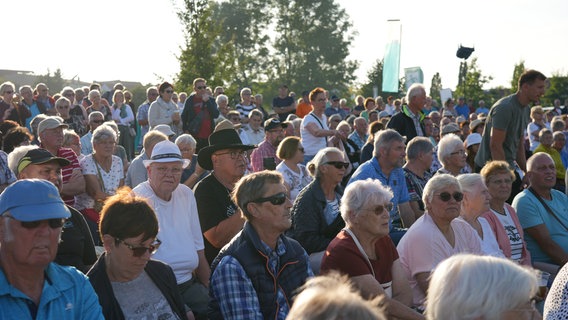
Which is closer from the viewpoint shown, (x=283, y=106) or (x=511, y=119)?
(x=511, y=119)

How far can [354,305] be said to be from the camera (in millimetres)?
2100

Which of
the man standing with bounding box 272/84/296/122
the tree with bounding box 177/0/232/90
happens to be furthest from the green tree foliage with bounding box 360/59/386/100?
the man standing with bounding box 272/84/296/122

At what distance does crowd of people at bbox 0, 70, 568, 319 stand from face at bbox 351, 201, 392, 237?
0.03 feet

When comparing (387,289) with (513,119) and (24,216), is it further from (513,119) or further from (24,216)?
(513,119)

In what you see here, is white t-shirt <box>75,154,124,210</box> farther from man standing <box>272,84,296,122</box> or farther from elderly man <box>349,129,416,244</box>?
man standing <box>272,84,296,122</box>

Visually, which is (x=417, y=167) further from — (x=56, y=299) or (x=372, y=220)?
(x=56, y=299)

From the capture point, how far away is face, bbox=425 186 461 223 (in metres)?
5.94

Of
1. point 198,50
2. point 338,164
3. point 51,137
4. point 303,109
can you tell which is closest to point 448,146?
point 338,164

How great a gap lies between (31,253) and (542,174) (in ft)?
18.5

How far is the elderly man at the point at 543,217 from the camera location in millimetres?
7371

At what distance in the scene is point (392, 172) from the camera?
7754 millimetres

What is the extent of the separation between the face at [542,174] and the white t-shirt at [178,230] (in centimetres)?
372

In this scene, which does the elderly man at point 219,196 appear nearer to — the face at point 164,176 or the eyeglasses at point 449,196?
the face at point 164,176

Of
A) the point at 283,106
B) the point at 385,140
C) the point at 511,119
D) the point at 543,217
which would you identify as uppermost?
the point at 511,119
